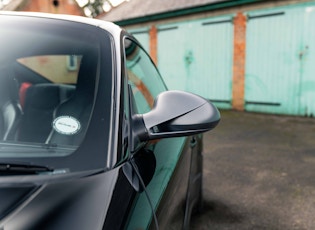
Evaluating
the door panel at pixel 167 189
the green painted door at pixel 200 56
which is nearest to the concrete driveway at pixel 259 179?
the door panel at pixel 167 189

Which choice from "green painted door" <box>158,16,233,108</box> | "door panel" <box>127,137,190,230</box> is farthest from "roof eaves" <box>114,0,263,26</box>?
"door panel" <box>127,137,190,230</box>

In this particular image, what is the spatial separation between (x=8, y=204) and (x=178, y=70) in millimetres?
9695

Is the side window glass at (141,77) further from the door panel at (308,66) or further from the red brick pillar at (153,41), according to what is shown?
the red brick pillar at (153,41)

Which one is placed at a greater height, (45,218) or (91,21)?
(91,21)

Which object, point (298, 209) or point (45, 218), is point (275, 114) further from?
point (45, 218)

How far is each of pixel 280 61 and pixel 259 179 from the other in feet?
15.6

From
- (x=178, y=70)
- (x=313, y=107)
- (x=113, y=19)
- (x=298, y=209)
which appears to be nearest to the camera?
(x=298, y=209)

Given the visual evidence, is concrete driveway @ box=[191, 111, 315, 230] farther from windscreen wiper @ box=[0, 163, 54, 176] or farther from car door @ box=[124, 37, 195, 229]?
windscreen wiper @ box=[0, 163, 54, 176]

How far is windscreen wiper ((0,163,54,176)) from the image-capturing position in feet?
3.34

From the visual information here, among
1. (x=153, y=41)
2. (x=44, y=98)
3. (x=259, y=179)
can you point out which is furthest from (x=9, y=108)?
(x=153, y=41)

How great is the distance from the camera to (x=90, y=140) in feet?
3.76

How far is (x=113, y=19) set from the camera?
1290cm

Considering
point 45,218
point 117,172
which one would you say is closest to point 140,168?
point 117,172

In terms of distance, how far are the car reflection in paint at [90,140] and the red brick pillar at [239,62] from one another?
713 centimetres
